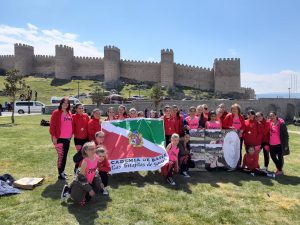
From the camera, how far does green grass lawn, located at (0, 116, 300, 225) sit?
5555 mm

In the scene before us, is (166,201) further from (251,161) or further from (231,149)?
(251,161)

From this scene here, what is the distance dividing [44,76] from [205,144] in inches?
3041

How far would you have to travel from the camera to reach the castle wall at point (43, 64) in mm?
82688

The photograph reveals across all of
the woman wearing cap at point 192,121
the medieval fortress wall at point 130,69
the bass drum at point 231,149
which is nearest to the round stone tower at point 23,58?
the medieval fortress wall at point 130,69

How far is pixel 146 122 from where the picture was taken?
8633 millimetres

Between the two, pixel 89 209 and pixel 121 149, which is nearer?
pixel 89 209

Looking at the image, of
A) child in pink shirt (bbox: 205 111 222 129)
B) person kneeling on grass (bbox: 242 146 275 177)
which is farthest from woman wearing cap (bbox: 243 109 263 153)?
child in pink shirt (bbox: 205 111 222 129)

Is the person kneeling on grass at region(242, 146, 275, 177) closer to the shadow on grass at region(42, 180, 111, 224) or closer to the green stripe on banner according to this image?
the green stripe on banner

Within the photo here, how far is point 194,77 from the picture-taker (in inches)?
3125

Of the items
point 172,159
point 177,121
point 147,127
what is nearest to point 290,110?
point 177,121

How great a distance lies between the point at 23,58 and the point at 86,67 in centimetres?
1492

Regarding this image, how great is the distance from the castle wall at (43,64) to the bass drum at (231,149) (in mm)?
78238

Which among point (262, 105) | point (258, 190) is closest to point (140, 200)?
point (258, 190)

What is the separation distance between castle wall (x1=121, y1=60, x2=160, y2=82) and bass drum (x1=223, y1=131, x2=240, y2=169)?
6957 centimetres
